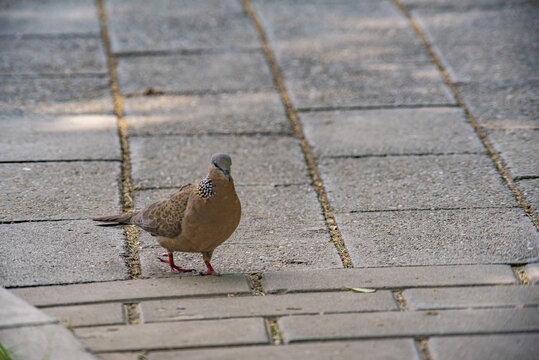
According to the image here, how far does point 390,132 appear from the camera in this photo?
522 cm

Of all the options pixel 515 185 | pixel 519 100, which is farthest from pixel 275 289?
pixel 519 100

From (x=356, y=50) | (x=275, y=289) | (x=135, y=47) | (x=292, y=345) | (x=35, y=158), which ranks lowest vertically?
(x=292, y=345)

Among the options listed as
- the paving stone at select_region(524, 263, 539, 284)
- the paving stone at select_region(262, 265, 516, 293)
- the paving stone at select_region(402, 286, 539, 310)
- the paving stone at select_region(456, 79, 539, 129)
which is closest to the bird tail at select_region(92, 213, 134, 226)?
the paving stone at select_region(262, 265, 516, 293)

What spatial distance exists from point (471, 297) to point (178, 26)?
15.0 feet

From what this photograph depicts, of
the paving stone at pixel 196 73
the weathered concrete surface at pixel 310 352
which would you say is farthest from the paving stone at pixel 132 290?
the paving stone at pixel 196 73

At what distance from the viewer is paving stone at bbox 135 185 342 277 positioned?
3750 mm

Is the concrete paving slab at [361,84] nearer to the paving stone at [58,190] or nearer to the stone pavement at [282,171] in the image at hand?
the stone pavement at [282,171]

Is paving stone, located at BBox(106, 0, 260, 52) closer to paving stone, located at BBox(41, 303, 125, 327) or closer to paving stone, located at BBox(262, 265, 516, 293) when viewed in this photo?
paving stone, located at BBox(262, 265, 516, 293)

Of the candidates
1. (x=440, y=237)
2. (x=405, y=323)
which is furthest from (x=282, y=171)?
(x=405, y=323)

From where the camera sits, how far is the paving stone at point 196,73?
599cm

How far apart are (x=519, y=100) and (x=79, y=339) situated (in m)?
3.74

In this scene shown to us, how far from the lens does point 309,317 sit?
3.21 meters

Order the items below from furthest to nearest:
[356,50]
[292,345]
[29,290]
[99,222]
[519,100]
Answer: [356,50]
[519,100]
[99,222]
[29,290]
[292,345]

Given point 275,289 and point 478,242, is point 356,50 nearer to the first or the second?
point 478,242
